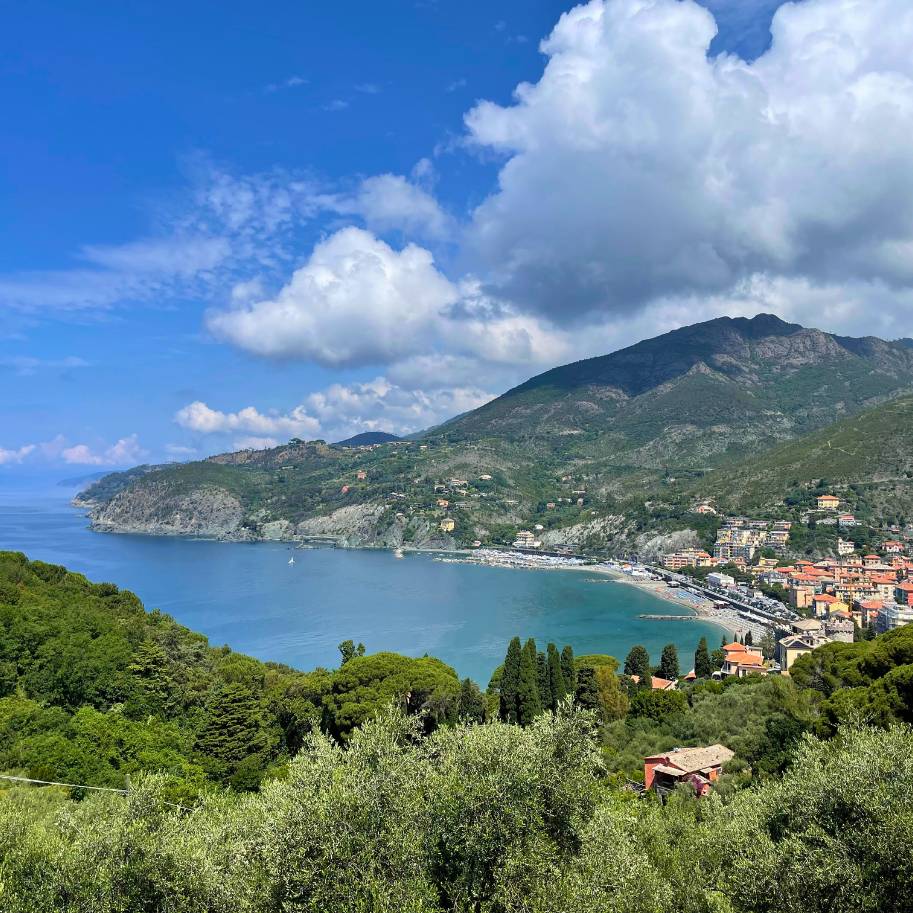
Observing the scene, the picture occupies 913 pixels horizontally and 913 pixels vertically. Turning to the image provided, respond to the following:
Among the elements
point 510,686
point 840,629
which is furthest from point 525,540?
point 510,686

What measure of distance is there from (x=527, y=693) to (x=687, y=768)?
10.3 m

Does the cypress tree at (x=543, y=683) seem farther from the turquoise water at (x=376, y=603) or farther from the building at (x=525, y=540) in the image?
the building at (x=525, y=540)

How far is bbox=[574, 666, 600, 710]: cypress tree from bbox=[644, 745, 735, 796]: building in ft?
30.1

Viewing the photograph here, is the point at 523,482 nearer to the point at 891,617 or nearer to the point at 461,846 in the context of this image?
the point at 891,617

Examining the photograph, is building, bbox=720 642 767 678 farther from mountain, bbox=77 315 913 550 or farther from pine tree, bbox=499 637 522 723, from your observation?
mountain, bbox=77 315 913 550

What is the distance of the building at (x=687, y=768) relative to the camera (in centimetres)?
1825

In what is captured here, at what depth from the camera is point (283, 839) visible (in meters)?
7.73

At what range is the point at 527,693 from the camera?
92.7 feet

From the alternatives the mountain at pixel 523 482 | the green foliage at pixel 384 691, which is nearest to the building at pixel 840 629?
the green foliage at pixel 384 691

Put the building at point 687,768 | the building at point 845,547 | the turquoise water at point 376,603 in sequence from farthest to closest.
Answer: the building at point 845,547 → the turquoise water at point 376,603 → the building at point 687,768

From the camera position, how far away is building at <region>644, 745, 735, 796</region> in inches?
719

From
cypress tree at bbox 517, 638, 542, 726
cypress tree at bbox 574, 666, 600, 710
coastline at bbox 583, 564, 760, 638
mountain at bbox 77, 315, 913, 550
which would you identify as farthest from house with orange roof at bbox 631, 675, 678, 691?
mountain at bbox 77, 315, 913, 550

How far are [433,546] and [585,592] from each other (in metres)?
53.7

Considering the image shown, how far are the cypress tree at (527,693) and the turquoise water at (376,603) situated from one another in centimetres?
1713
